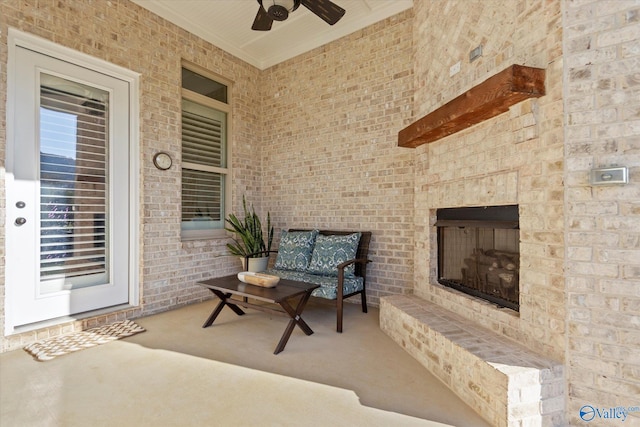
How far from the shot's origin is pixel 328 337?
301 cm

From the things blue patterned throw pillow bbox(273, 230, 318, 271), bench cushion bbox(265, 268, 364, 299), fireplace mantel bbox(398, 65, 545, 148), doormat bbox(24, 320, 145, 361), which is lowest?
doormat bbox(24, 320, 145, 361)

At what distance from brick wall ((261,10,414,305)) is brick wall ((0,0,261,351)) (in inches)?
43.7

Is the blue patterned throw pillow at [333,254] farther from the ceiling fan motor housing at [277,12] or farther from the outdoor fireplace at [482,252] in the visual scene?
the ceiling fan motor housing at [277,12]

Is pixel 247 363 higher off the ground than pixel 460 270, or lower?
lower

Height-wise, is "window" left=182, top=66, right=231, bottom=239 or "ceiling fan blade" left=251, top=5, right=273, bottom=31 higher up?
"ceiling fan blade" left=251, top=5, right=273, bottom=31

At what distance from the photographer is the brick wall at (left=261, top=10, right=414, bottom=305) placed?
384 centimetres

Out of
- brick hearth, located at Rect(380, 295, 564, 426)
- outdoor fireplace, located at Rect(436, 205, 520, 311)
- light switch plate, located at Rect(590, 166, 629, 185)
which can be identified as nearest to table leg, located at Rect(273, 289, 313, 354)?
brick hearth, located at Rect(380, 295, 564, 426)

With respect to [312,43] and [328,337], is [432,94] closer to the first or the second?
[312,43]

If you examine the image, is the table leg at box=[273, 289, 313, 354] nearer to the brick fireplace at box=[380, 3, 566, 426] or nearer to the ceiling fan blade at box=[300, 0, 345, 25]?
the brick fireplace at box=[380, 3, 566, 426]

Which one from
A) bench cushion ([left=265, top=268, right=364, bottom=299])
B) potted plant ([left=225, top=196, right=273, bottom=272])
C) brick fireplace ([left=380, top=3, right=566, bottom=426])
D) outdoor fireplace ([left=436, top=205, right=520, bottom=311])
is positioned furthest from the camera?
potted plant ([left=225, top=196, right=273, bottom=272])

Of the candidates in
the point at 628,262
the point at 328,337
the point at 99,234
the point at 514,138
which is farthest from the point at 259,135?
the point at 628,262

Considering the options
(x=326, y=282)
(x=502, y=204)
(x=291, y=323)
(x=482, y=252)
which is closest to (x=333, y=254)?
(x=326, y=282)

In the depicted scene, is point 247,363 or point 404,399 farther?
point 247,363

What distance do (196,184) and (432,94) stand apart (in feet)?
10.7
